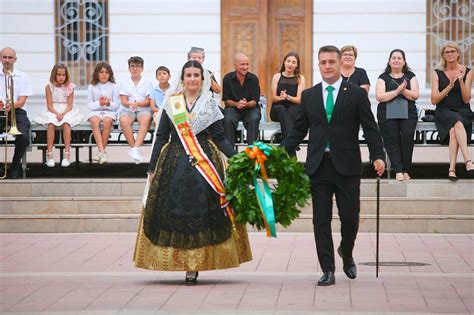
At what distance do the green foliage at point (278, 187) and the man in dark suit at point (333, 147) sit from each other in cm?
19

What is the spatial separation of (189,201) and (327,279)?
1408 millimetres

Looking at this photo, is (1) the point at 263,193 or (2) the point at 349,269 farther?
(2) the point at 349,269

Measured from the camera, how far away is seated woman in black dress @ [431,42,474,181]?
1669 cm

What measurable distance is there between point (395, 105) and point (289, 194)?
19.5ft

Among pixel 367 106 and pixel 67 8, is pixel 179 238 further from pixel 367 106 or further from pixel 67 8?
pixel 67 8

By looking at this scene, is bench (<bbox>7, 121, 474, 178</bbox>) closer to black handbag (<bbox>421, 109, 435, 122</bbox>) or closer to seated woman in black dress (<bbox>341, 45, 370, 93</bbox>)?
black handbag (<bbox>421, 109, 435, 122</bbox>)

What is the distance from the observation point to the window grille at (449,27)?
941 inches

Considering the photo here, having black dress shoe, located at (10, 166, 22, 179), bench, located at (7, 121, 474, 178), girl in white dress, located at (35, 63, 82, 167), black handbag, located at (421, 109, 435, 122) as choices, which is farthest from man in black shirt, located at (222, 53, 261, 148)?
black dress shoe, located at (10, 166, 22, 179)

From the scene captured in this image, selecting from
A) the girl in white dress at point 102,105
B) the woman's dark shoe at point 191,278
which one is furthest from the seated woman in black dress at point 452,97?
the woman's dark shoe at point 191,278

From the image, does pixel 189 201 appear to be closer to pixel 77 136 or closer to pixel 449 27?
pixel 77 136

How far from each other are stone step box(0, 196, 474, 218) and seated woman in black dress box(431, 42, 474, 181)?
83 cm

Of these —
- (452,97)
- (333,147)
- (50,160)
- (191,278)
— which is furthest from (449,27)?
(191,278)

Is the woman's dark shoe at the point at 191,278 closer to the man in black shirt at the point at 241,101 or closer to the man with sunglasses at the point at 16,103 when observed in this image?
the man in black shirt at the point at 241,101

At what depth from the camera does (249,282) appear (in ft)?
38.0
